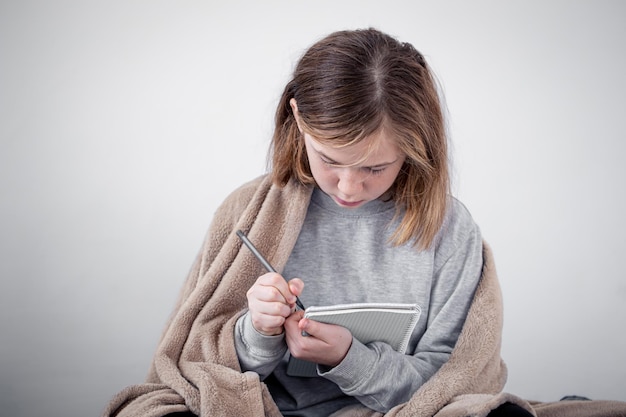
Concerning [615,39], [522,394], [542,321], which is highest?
[615,39]

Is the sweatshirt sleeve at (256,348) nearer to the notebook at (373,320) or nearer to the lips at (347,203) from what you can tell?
the notebook at (373,320)

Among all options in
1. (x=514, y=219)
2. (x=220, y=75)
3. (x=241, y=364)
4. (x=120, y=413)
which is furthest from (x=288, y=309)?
(x=514, y=219)

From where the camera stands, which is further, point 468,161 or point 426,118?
point 468,161

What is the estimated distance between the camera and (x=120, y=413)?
1074 mm

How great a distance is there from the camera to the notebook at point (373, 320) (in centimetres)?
105

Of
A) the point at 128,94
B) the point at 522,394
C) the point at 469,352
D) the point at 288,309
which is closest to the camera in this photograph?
the point at 288,309

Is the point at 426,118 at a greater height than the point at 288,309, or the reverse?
the point at 426,118

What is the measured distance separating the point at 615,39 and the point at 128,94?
1190 mm

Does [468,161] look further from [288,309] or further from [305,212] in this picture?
[288,309]

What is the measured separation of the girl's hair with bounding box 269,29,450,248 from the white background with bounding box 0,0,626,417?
0.42 m

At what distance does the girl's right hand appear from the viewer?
105 cm

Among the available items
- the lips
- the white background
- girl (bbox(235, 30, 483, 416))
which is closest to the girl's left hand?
girl (bbox(235, 30, 483, 416))

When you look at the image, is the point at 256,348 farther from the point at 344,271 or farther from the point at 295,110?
the point at 295,110

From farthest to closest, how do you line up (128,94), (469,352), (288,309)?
(128,94) → (469,352) → (288,309)
